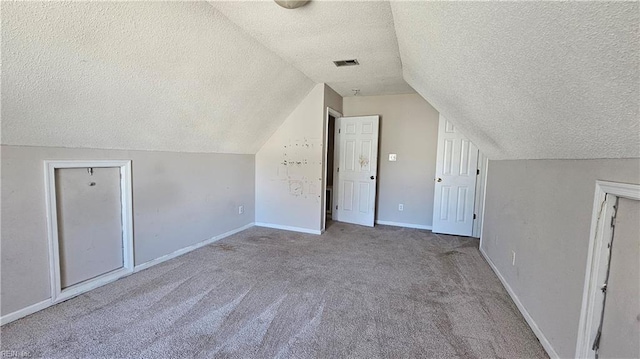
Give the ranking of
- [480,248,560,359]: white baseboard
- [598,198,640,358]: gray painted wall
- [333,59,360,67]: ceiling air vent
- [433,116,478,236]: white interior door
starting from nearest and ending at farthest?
1. [598,198,640,358]: gray painted wall
2. [480,248,560,359]: white baseboard
3. [333,59,360,67]: ceiling air vent
4. [433,116,478,236]: white interior door

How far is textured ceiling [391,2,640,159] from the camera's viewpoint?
796 mm

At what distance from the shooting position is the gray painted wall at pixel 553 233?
1361mm

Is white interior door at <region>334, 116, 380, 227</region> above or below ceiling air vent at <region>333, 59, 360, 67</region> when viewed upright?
below

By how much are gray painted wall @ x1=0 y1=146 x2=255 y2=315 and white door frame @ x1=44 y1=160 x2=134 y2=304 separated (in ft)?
0.12

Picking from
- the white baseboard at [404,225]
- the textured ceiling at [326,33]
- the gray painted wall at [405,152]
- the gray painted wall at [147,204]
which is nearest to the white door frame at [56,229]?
the gray painted wall at [147,204]

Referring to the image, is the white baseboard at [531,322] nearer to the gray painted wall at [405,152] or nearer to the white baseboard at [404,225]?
the white baseboard at [404,225]

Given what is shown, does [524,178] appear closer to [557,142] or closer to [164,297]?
[557,142]

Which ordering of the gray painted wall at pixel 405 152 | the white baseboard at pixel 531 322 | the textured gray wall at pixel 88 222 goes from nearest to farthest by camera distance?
the white baseboard at pixel 531 322 → the textured gray wall at pixel 88 222 → the gray painted wall at pixel 405 152

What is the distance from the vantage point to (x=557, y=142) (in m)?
1.49

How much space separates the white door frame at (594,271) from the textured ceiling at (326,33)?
180cm

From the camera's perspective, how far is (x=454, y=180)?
4.00 meters

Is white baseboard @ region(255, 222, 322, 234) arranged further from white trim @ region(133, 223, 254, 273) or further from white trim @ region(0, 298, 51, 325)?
white trim @ region(0, 298, 51, 325)

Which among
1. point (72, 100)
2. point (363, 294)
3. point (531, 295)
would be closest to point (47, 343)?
point (72, 100)

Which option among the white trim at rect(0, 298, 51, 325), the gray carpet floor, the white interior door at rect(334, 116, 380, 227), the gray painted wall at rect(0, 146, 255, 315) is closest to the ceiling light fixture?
the gray painted wall at rect(0, 146, 255, 315)
